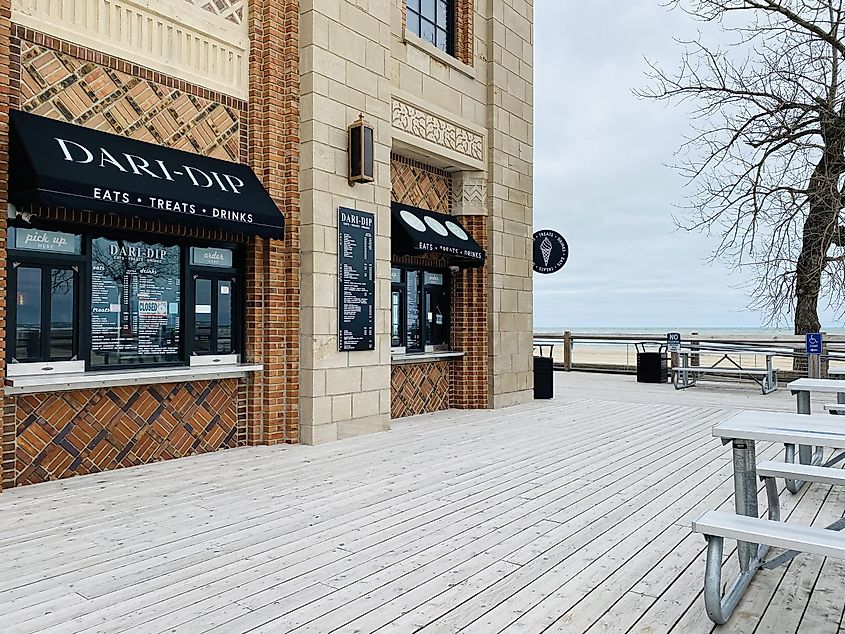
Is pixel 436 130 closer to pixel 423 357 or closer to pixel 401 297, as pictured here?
pixel 401 297

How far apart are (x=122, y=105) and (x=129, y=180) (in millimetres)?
989

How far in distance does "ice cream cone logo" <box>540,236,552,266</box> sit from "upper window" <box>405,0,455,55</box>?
4439 mm

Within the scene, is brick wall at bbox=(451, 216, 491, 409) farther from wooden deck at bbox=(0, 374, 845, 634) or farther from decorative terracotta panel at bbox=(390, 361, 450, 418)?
wooden deck at bbox=(0, 374, 845, 634)

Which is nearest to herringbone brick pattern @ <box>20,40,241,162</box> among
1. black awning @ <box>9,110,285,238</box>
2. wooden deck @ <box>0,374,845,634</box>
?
black awning @ <box>9,110,285,238</box>

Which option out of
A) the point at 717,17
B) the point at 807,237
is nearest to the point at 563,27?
the point at 717,17

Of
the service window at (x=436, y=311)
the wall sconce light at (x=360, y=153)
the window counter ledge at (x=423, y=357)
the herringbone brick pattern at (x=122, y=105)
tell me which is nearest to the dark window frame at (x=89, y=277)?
the herringbone brick pattern at (x=122, y=105)

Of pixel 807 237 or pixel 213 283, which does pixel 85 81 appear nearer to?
pixel 213 283

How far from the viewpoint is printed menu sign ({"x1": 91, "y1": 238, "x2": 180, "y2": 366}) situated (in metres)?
6.04

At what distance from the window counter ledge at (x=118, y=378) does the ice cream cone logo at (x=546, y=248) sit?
7580mm

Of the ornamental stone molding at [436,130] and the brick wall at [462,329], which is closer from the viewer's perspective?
the ornamental stone molding at [436,130]

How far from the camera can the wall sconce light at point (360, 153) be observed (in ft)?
25.5

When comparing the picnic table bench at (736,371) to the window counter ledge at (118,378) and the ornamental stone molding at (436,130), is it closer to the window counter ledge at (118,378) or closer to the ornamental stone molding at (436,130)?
the ornamental stone molding at (436,130)

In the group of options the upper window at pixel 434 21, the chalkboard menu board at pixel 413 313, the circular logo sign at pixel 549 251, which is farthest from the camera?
the circular logo sign at pixel 549 251

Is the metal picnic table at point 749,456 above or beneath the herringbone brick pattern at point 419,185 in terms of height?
beneath
